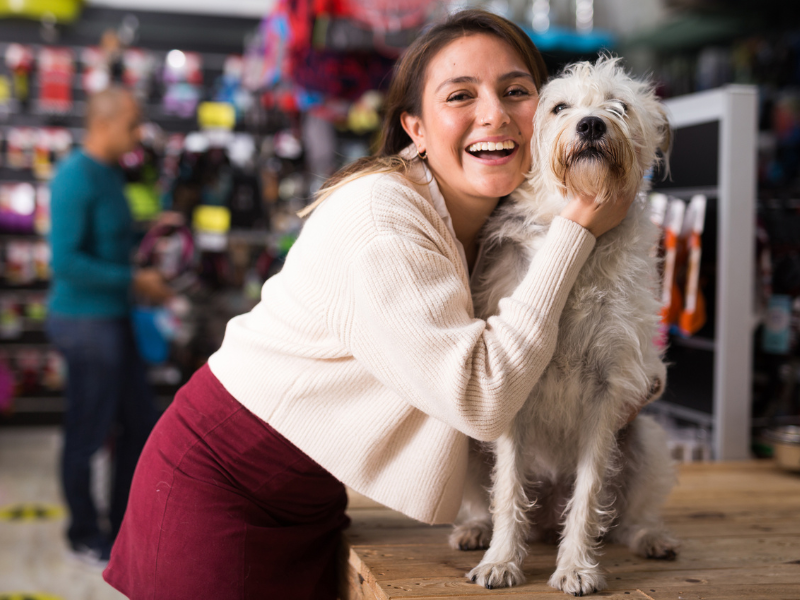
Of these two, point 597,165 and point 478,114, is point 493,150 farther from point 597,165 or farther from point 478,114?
point 597,165

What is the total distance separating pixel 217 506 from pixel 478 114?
3.37ft

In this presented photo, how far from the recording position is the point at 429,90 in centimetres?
164

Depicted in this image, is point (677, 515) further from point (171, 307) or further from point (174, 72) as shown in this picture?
point (174, 72)

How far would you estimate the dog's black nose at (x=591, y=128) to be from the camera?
4.79ft

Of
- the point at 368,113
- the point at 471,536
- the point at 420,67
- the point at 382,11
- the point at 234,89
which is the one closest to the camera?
the point at 420,67

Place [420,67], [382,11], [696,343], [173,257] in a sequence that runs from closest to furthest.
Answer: [420,67]
[696,343]
[382,11]
[173,257]

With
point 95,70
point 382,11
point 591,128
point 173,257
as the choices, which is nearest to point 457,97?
point 591,128

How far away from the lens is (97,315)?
140 inches

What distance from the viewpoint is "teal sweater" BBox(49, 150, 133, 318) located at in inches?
137

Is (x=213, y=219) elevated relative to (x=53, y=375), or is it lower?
elevated

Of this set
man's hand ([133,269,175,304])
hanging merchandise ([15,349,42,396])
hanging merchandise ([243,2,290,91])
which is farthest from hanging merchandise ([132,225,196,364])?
hanging merchandise ([15,349,42,396])

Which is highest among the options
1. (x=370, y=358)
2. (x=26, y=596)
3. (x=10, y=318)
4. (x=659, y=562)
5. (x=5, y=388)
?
→ (x=370, y=358)

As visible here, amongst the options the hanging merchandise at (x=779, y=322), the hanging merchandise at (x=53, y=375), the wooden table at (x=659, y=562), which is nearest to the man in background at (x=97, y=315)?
the wooden table at (x=659, y=562)

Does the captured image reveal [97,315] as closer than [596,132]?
No
